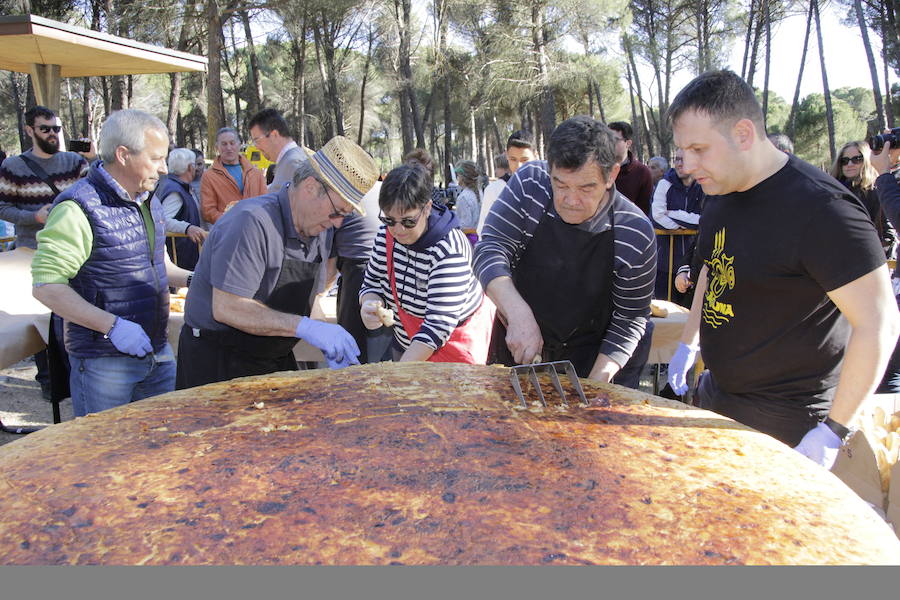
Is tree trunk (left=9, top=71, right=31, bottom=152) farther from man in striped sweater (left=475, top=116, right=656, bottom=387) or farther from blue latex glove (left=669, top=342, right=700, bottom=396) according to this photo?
blue latex glove (left=669, top=342, right=700, bottom=396)

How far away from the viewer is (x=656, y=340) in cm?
404

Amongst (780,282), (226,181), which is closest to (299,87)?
(226,181)

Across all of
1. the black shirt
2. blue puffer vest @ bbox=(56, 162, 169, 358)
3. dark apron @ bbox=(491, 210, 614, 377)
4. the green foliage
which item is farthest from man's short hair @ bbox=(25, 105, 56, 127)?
the green foliage

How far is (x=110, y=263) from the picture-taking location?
2.48 m

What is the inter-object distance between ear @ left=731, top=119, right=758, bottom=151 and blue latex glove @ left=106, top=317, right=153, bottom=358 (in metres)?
2.17

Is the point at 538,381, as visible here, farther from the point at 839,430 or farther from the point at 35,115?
the point at 35,115

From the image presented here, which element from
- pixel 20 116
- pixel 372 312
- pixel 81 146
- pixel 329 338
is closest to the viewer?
pixel 329 338

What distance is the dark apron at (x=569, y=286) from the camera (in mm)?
2322

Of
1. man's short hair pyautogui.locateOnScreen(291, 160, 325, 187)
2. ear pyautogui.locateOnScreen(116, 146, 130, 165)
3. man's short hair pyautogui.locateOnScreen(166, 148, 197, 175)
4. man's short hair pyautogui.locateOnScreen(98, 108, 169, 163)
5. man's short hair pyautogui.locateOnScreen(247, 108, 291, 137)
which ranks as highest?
man's short hair pyautogui.locateOnScreen(247, 108, 291, 137)

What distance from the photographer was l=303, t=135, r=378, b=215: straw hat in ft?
7.76

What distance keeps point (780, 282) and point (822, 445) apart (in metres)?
0.45

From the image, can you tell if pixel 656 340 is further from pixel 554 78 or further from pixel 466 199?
pixel 554 78

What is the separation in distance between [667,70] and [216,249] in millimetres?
25411

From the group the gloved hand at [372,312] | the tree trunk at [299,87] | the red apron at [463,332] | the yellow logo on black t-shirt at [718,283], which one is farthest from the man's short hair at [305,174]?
the tree trunk at [299,87]
